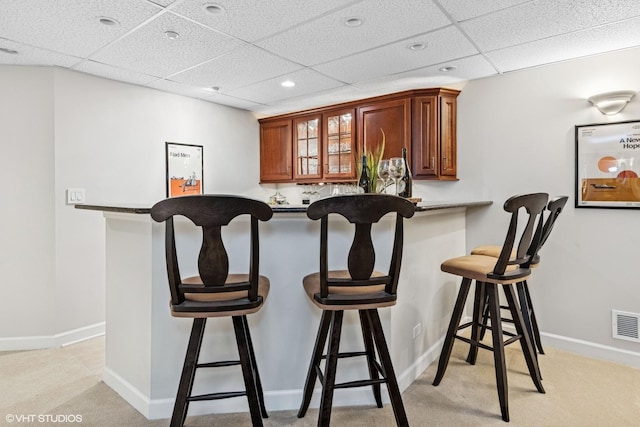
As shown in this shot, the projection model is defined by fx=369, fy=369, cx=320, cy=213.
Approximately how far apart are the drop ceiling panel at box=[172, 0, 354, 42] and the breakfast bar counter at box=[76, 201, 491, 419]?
112 centimetres

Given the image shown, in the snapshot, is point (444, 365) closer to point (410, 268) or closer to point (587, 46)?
point (410, 268)

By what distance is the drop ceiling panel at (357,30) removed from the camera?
2.06 meters

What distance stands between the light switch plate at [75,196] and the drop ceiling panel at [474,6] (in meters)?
3.05

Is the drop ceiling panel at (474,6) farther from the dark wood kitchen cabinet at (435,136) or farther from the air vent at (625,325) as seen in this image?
the air vent at (625,325)

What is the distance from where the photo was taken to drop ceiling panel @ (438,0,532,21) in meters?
1.97

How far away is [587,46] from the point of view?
2.55 metres

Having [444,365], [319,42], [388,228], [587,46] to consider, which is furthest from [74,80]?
[587,46]

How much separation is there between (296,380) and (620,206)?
100 inches

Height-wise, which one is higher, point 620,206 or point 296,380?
point 620,206

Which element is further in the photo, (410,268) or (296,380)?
(410,268)

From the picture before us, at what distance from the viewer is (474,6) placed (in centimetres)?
202

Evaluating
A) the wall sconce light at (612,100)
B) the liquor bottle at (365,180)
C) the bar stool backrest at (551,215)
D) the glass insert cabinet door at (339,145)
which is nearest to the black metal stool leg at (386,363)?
the liquor bottle at (365,180)

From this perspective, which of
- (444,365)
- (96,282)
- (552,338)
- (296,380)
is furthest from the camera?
(96,282)

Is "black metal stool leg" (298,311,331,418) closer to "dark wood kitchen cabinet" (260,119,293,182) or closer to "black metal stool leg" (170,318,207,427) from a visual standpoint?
"black metal stool leg" (170,318,207,427)
